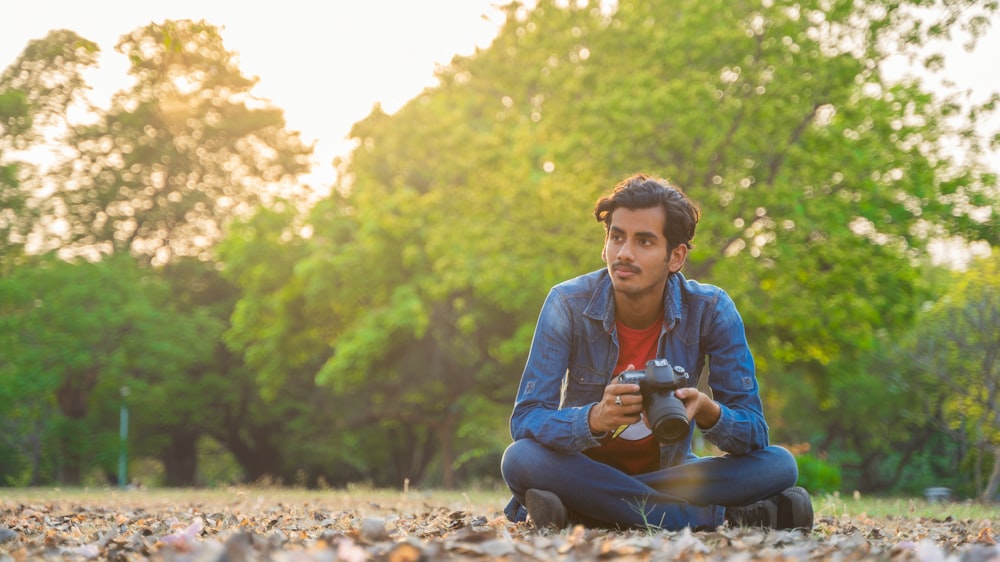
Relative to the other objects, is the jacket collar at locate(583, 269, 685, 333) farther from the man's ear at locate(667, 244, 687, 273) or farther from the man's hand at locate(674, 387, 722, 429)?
the man's hand at locate(674, 387, 722, 429)

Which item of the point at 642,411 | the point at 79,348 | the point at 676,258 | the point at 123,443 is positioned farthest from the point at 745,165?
the point at 123,443

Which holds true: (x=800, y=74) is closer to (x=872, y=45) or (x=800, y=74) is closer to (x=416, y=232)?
(x=872, y=45)

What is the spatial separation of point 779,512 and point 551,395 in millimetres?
1218

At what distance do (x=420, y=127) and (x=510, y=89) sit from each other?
7.09ft

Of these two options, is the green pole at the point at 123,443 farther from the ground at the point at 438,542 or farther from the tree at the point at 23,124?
the ground at the point at 438,542

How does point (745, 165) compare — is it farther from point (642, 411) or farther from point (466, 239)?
point (642, 411)

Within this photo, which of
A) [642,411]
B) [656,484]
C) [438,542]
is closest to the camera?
[438,542]

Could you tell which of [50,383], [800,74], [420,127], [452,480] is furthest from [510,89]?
[50,383]

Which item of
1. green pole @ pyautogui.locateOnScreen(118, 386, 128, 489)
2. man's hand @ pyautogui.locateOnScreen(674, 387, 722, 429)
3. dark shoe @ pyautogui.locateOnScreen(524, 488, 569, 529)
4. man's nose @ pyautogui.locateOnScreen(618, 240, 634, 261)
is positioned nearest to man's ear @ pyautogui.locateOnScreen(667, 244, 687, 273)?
man's nose @ pyautogui.locateOnScreen(618, 240, 634, 261)

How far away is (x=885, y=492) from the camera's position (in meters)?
32.8

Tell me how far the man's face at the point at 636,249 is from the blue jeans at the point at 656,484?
86cm

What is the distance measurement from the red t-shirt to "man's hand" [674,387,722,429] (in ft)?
1.01

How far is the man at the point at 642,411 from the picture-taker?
4660mm

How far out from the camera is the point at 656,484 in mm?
4734
